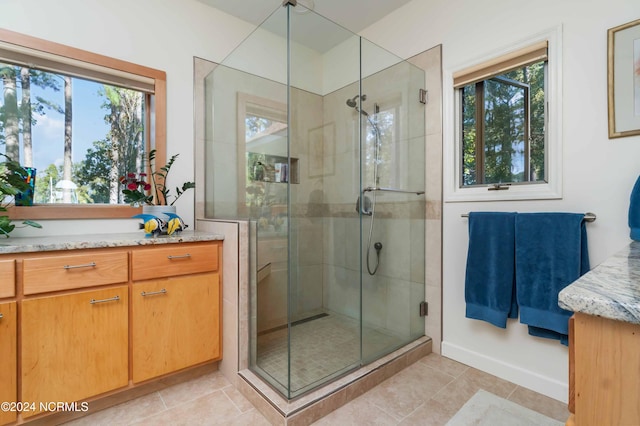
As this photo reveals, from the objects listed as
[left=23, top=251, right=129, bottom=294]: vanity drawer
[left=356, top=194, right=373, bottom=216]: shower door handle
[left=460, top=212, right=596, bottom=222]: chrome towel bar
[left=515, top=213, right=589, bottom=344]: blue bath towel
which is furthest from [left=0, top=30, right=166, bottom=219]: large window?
[left=460, top=212, right=596, bottom=222]: chrome towel bar

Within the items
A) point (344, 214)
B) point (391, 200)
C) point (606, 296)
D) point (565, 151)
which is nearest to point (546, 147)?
point (565, 151)

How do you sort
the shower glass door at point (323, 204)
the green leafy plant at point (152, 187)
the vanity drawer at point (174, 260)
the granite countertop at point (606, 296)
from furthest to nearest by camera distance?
the green leafy plant at point (152, 187) < the shower glass door at point (323, 204) < the vanity drawer at point (174, 260) < the granite countertop at point (606, 296)

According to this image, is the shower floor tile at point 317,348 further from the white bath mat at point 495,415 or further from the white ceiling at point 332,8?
the white ceiling at point 332,8

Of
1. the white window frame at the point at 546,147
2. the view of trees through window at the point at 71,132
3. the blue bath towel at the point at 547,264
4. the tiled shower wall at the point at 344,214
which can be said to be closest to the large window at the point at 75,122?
the view of trees through window at the point at 71,132

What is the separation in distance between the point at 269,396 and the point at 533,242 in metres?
1.66

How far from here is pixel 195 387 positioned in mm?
1818

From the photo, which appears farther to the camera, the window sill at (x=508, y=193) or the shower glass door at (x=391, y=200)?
the shower glass door at (x=391, y=200)

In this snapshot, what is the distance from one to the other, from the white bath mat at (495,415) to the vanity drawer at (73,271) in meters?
1.78

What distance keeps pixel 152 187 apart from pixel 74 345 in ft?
3.71

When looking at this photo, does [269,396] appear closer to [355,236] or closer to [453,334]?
[355,236]

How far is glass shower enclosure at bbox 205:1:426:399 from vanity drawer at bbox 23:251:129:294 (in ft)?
2.29

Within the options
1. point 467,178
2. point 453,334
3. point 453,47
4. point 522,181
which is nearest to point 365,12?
point 453,47

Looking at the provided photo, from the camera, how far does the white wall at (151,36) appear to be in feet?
6.04

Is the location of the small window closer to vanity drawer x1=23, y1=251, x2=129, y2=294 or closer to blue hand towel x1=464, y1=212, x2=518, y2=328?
blue hand towel x1=464, y1=212, x2=518, y2=328
